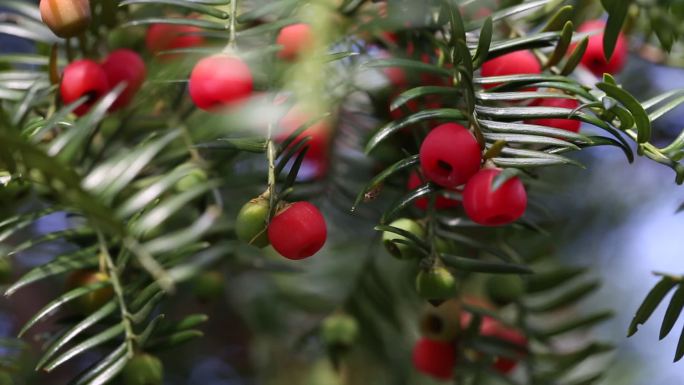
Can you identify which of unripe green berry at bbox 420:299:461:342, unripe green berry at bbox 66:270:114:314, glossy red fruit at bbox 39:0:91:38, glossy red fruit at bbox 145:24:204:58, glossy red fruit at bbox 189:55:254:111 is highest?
glossy red fruit at bbox 39:0:91:38

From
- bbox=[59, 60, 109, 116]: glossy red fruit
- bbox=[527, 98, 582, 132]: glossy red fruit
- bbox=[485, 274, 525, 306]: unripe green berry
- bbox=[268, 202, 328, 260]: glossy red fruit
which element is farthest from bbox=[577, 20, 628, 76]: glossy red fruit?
bbox=[59, 60, 109, 116]: glossy red fruit

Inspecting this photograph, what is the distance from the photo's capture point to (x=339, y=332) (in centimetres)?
100

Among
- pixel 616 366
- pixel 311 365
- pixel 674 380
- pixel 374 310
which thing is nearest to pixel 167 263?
pixel 374 310

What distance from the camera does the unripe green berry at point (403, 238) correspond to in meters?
0.67

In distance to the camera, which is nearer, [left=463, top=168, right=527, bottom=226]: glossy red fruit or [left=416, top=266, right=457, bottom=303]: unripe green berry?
[left=463, top=168, right=527, bottom=226]: glossy red fruit

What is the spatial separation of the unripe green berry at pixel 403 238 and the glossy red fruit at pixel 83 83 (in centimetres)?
28

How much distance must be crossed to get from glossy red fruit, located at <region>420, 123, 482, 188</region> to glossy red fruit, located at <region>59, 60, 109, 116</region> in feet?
1.02

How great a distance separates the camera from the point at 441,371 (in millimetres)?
960

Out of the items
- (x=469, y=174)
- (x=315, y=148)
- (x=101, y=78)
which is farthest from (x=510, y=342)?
(x=101, y=78)

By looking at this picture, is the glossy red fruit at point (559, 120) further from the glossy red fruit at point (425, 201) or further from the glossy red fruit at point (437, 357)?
the glossy red fruit at point (437, 357)

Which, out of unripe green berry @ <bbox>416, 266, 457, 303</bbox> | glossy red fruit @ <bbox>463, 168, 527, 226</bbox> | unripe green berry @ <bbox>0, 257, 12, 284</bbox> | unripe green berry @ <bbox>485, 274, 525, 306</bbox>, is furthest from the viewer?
unripe green berry @ <bbox>485, 274, 525, 306</bbox>

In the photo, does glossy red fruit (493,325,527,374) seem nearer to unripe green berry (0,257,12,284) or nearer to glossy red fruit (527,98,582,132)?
glossy red fruit (527,98,582,132)

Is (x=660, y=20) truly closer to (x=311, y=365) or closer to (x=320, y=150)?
(x=320, y=150)

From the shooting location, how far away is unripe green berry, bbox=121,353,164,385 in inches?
26.4
